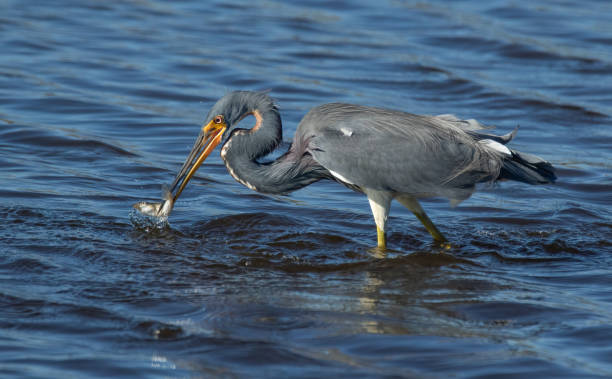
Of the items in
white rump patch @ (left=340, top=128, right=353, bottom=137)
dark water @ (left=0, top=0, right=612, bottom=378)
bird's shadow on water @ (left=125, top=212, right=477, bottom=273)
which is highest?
white rump patch @ (left=340, top=128, right=353, bottom=137)

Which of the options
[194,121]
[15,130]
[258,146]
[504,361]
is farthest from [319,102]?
[504,361]

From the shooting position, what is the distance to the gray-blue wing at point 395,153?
7.62 m

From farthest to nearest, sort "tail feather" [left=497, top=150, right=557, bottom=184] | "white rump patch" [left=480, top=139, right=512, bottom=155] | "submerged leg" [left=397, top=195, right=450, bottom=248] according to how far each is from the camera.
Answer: "submerged leg" [left=397, top=195, right=450, bottom=248] → "tail feather" [left=497, top=150, right=557, bottom=184] → "white rump patch" [left=480, top=139, right=512, bottom=155]

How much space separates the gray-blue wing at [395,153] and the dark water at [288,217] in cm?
61

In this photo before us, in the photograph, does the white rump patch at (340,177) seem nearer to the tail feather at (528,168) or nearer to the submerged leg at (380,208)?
the submerged leg at (380,208)

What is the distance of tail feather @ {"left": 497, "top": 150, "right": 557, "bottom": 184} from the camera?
25.8 ft

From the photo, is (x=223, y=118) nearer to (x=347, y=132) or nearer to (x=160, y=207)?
(x=160, y=207)

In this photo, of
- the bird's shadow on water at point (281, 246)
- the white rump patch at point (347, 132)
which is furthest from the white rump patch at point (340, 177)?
the bird's shadow on water at point (281, 246)

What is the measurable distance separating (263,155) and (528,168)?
218 centimetres

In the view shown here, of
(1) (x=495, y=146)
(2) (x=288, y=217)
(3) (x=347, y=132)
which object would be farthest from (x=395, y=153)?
(2) (x=288, y=217)

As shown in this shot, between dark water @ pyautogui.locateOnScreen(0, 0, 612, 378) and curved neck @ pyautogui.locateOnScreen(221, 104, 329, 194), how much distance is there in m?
0.53

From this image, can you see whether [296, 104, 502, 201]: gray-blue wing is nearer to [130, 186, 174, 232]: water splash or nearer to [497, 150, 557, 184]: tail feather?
[497, 150, 557, 184]: tail feather

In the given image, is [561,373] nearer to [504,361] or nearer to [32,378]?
[504,361]

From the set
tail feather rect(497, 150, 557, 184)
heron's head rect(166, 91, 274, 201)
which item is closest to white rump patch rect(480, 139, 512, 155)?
tail feather rect(497, 150, 557, 184)
